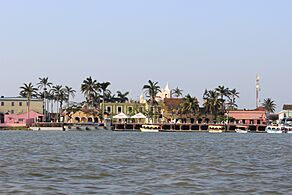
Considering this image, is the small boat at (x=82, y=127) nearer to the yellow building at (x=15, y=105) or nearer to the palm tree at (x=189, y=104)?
the palm tree at (x=189, y=104)

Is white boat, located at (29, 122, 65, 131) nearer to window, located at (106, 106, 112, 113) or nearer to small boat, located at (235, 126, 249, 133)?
window, located at (106, 106, 112, 113)

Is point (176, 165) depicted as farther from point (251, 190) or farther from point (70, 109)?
point (70, 109)

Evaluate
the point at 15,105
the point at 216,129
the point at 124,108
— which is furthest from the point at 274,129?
the point at 15,105

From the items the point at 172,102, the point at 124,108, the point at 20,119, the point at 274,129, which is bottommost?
the point at 274,129

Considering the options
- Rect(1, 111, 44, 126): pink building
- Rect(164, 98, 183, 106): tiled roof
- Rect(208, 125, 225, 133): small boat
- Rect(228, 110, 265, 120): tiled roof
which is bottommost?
Rect(208, 125, 225, 133): small boat

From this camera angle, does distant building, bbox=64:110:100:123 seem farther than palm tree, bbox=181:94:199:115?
Yes

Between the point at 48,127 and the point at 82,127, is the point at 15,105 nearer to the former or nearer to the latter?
the point at 48,127

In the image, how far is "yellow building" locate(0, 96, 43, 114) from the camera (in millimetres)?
192250

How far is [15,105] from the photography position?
19375 cm

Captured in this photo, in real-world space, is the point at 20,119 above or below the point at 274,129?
above

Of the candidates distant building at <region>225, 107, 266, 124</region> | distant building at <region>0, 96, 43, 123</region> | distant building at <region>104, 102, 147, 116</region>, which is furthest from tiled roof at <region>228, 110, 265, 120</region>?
distant building at <region>0, 96, 43, 123</region>

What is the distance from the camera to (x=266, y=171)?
35625 mm

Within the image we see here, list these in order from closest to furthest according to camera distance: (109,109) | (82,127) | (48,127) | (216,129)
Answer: (216,129) → (82,127) → (48,127) → (109,109)

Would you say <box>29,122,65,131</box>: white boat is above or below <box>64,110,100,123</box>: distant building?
below
